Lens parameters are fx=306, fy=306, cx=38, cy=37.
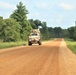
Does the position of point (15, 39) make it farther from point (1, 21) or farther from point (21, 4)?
point (21, 4)

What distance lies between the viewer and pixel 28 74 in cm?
1300

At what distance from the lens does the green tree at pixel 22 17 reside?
106 meters

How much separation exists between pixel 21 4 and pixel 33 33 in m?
53.0

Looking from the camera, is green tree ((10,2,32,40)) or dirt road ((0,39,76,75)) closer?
dirt road ((0,39,76,75))

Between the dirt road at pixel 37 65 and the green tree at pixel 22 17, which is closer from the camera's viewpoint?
the dirt road at pixel 37 65

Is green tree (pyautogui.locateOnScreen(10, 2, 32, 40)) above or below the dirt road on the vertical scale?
above

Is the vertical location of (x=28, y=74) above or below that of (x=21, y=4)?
below

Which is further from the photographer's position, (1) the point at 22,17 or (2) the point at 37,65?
(1) the point at 22,17

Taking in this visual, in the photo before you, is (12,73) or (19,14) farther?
(19,14)

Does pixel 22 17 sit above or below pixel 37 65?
above

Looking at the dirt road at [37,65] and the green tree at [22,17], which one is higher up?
the green tree at [22,17]

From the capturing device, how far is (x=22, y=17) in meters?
107

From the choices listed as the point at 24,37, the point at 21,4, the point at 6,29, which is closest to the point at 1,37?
the point at 6,29

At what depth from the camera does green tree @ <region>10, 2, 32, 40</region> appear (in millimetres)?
106000
